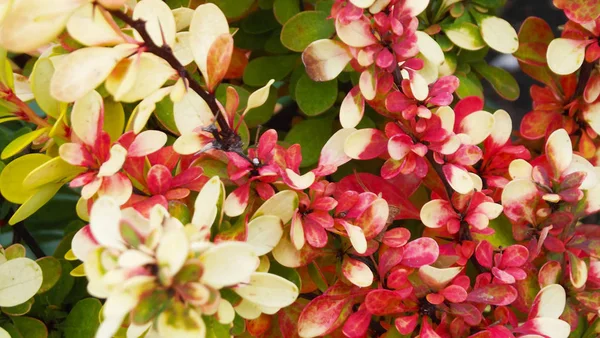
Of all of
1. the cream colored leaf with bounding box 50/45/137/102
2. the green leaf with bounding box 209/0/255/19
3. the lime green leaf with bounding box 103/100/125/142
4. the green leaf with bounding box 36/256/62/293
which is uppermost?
the cream colored leaf with bounding box 50/45/137/102

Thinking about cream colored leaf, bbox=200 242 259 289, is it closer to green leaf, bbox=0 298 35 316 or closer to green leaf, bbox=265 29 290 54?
green leaf, bbox=0 298 35 316

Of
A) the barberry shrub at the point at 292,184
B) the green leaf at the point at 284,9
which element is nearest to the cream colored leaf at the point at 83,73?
the barberry shrub at the point at 292,184

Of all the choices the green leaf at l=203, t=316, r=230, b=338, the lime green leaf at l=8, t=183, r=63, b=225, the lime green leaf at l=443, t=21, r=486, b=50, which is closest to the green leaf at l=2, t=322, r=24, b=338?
the lime green leaf at l=8, t=183, r=63, b=225

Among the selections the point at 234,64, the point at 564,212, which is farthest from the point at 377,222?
the point at 234,64

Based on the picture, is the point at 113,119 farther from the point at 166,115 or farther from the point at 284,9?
the point at 284,9

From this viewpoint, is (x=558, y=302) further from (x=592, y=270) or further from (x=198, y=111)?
Answer: (x=198, y=111)

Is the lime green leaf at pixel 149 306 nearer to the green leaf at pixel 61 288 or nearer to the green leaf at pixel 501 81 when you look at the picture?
the green leaf at pixel 61 288
